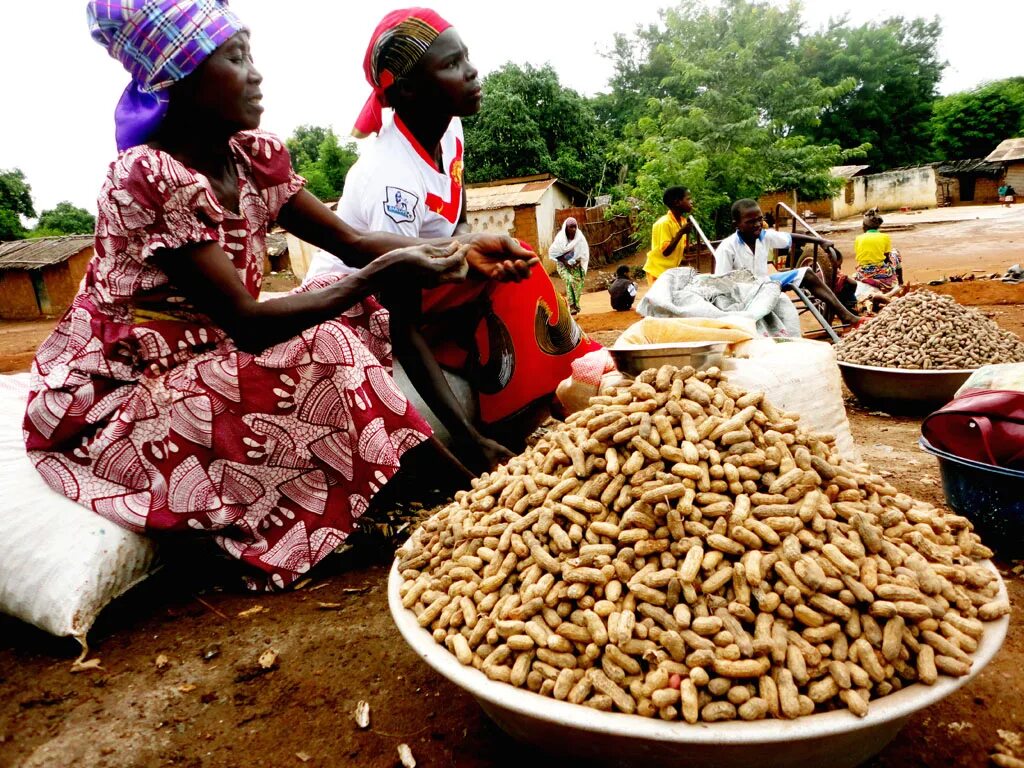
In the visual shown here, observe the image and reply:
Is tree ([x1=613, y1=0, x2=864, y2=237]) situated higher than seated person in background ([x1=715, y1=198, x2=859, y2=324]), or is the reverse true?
tree ([x1=613, y1=0, x2=864, y2=237])

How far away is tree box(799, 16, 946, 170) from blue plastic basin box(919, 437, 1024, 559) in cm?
3316

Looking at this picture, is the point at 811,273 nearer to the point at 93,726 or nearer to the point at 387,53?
the point at 387,53

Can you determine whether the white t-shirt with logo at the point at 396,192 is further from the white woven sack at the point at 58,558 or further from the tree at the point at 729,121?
the tree at the point at 729,121

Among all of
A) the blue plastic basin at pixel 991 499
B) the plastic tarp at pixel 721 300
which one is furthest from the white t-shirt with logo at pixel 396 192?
the blue plastic basin at pixel 991 499

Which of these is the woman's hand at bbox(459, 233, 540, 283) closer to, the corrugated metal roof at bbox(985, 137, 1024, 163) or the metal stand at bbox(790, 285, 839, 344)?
the metal stand at bbox(790, 285, 839, 344)

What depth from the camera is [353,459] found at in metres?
2.12

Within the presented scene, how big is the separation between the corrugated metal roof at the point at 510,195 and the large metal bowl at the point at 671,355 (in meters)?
15.7

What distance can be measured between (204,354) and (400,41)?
1393 millimetres

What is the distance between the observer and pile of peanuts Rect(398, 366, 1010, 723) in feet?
3.85

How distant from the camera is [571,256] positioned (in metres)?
11.6

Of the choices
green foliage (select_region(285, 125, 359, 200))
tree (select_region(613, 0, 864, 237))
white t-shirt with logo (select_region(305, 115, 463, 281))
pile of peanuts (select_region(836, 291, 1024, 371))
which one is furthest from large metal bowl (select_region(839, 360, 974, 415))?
green foliage (select_region(285, 125, 359, 200))

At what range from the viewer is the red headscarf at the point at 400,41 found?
8.42ft

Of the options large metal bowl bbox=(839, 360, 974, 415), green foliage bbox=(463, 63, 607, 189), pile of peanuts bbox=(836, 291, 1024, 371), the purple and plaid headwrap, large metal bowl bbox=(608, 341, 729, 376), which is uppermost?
green foliage bbox=(463, 63, 607, 189)

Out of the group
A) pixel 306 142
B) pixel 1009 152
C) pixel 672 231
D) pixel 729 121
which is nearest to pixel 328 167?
pixel 306 142
